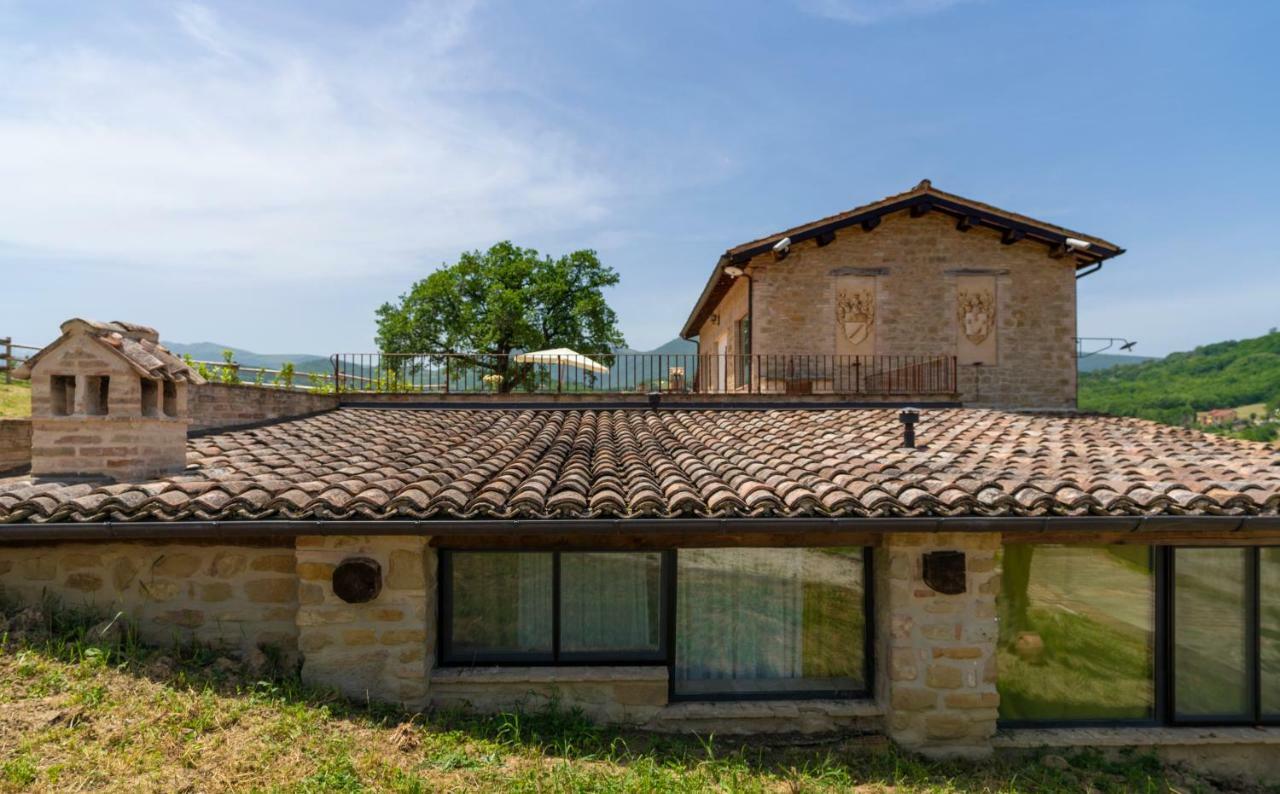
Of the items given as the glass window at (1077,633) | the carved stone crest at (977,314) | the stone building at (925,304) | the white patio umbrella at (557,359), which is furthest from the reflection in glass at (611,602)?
the carved stone crest at (977,314)

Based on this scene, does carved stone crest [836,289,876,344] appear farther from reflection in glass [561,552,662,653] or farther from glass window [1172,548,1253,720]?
reflection in glass [561,552,662,653]

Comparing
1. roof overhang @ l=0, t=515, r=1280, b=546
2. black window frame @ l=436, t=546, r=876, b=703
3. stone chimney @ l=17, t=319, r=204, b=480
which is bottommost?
black window frame @ l=436, t=546, r=876, b=703

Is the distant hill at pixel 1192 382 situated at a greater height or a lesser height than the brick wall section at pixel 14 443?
greater

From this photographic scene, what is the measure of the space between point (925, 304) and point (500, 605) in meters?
11.9

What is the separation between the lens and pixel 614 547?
18.7 feet

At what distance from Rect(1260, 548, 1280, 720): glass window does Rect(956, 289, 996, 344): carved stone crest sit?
354 inches

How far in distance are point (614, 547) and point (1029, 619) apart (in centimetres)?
385

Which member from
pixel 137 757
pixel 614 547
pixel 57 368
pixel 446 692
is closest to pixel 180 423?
pixel 57 368

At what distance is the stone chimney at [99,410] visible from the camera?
614cm

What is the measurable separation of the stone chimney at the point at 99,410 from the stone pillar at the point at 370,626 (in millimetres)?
2485

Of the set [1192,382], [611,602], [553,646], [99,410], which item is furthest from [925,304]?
[1192,382]

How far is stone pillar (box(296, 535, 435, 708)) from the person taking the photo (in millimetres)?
5246

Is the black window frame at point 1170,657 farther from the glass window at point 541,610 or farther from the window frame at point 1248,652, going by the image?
the glass window at point 541,610

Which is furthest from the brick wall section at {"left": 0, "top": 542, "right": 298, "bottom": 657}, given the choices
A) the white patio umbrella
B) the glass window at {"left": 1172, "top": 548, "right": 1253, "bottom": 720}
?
the white patio umbrella
